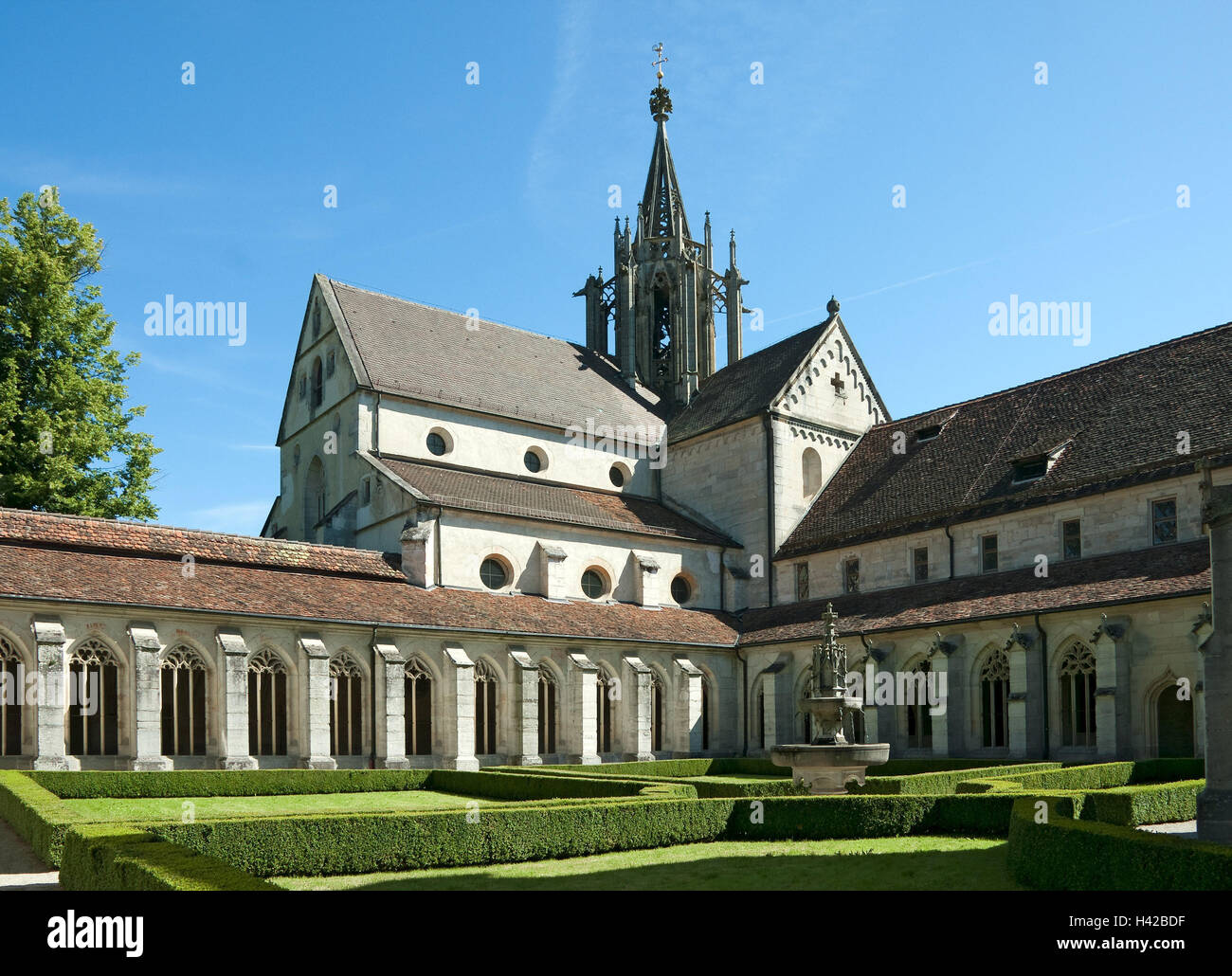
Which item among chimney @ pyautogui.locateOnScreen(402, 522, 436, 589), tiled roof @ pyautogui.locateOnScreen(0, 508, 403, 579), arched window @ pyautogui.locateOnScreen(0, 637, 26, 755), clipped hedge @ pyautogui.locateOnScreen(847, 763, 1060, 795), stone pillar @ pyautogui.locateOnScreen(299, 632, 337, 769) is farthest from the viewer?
chimney @ pyautogui.locateOnScreen(402, 522, 436, 589)

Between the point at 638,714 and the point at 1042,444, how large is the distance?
17101mm

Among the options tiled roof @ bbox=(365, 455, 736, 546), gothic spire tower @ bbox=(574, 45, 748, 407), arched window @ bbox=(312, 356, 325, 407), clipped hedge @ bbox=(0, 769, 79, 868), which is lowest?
clipped hedge @ bbox=(0, 769, 79, 868)

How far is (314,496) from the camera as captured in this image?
164 feet

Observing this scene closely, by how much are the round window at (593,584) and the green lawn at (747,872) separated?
24522 mm

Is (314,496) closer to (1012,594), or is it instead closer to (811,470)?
(811,470)

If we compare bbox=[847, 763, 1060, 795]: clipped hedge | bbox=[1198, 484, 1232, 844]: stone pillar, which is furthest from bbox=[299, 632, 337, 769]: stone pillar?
bbox=[1198, 484, 1232, 844]: stone pillar

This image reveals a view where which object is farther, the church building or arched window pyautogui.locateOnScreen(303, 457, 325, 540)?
arched window pyautogui.locateOnScreen(303, 457, 325, 540)

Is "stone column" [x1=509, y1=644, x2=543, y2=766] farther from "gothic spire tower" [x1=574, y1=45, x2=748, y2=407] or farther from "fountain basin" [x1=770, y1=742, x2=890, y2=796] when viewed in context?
"gothic spire tower" [x1=574, y1=45, x2=748, y2=407]

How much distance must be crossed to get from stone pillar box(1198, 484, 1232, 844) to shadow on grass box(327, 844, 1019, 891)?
10.3ft

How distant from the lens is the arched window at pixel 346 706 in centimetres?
3612

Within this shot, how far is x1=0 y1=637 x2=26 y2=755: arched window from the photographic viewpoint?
30297 millimetres

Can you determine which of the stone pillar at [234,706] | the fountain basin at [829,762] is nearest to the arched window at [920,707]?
the fountain basin at [829,762]
